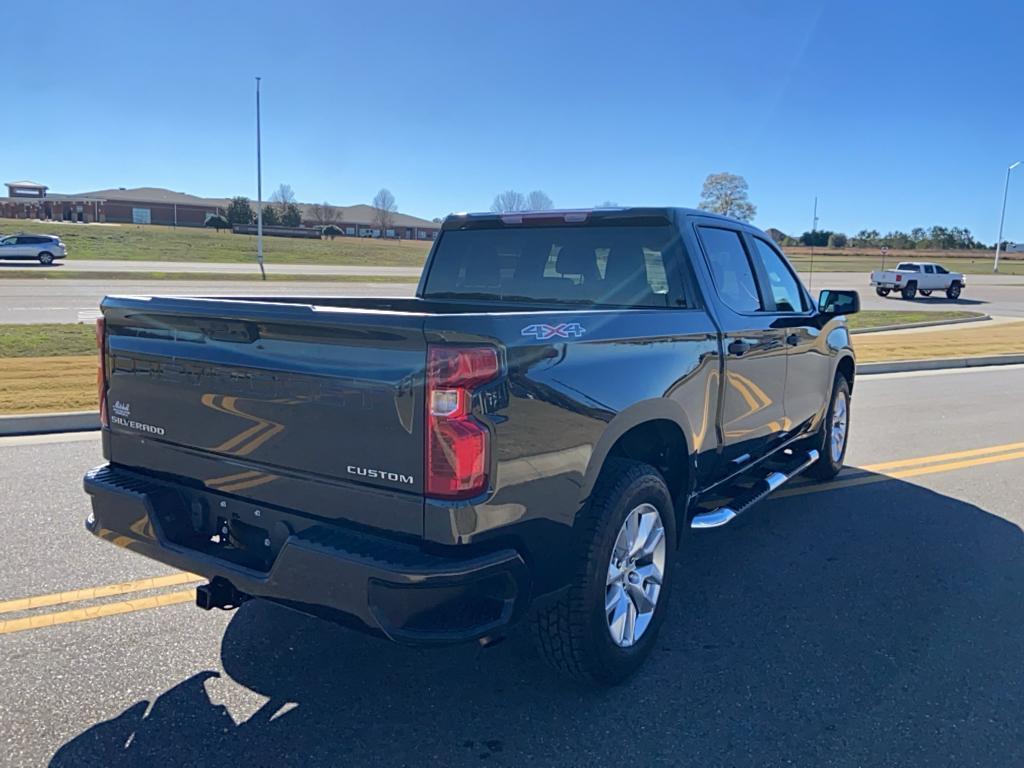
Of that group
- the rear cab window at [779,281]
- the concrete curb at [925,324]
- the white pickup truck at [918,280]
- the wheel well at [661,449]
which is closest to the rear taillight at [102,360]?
the wheel well at [661,449]

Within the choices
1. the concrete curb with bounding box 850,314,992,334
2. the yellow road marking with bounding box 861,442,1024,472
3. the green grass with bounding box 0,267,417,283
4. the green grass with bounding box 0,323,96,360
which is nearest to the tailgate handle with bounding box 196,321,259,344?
the yellow road marking with bounding box 861,442,1024,472

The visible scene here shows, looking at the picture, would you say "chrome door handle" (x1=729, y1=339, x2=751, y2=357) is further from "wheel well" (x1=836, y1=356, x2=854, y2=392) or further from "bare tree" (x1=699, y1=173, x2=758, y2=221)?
"bare tree" (x1=699, y1=173, x2=758, y2=221)

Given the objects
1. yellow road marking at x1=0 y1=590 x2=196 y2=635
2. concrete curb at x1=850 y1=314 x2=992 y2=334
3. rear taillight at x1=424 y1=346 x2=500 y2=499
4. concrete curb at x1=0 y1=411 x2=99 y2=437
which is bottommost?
yellow road marking at x1=0 y1=590 x2=196 y2=635

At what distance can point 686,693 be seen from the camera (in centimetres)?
330

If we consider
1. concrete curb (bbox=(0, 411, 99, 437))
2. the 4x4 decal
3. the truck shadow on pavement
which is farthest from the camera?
concrete curb (bbox=(0, 411, 99, 437))

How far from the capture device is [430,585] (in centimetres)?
250

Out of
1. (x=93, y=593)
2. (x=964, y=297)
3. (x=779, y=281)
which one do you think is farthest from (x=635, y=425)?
(x=964, y=297)

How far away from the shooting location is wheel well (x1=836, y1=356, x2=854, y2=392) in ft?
21.1

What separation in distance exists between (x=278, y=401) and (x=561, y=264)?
6.87 ft

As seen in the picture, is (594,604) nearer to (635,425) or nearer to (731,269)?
(635,425)

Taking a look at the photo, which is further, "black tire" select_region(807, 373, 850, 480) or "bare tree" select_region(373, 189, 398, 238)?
"bare tree" select_region(373, 189, 398, 238)

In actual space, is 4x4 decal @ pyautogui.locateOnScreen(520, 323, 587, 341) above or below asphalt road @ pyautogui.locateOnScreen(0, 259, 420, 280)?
above

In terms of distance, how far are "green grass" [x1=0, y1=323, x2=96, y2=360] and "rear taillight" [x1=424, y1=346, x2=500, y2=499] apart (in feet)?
30.6

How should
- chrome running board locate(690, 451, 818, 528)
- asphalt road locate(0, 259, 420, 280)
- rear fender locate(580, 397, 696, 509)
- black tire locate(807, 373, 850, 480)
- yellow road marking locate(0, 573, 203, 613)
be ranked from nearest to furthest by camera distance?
rear fender locate(580, 397, 696, 509) < yellow road marking locate(0, 573, 203, 613) < chrome running board locate(690, 451, 818, 528) < black tire locate(807, 373, 850, 480) < asphalt road locate(0, 259, 420, 280)
